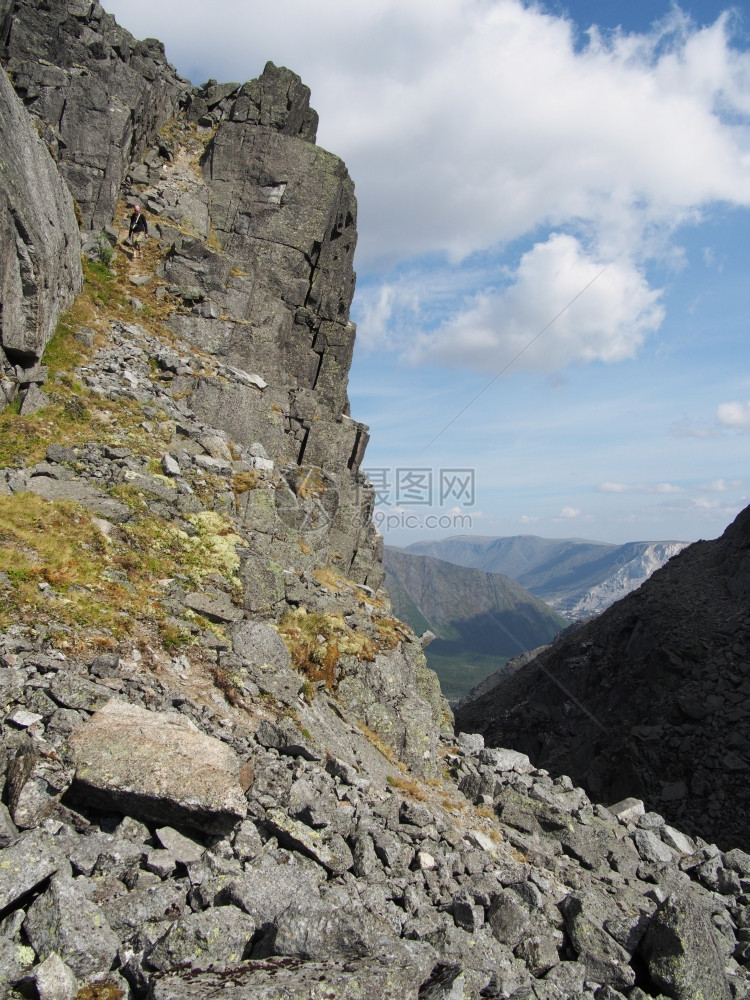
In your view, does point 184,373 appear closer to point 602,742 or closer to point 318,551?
point 318,551

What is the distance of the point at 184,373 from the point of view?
2530cm

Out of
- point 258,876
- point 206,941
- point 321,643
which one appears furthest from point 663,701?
point 206,941

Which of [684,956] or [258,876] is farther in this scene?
[684,956]

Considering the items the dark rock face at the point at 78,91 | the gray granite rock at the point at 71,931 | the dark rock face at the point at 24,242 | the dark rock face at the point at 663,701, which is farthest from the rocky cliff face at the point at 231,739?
the dark rock face at the point at 663,701

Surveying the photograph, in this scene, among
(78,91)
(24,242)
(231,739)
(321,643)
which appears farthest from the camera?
(78,91)

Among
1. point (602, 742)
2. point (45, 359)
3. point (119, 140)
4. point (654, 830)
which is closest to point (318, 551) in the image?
point (45, 359)

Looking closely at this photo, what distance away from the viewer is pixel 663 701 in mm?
49844

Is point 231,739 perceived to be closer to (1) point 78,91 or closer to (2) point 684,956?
(2) point 684,956

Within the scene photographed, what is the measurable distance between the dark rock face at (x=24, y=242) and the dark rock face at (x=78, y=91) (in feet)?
30.4

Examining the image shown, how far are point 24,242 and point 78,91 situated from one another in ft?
64.4

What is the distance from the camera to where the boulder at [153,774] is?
8195 mm

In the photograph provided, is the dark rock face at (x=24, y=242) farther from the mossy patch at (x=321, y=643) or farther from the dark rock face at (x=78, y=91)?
the mossy patch at (x=321, y=643)

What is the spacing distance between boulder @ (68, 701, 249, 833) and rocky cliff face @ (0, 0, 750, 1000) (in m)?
0.05

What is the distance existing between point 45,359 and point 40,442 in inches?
201
